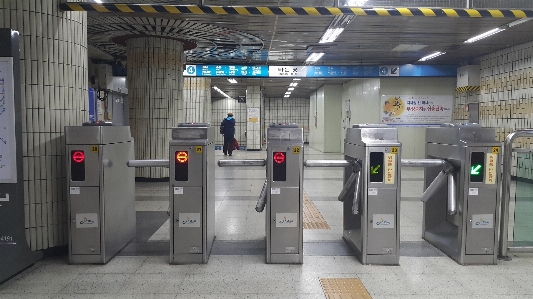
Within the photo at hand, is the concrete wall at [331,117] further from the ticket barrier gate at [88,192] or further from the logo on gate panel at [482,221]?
the ticket barrier gate at [88,192]

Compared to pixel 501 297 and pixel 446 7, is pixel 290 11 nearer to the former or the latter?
pixel 446 7

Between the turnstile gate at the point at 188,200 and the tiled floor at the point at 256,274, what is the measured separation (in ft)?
0.47

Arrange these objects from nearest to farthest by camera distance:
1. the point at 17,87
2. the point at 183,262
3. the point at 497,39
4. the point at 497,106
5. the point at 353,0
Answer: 1. the point at 17,87
2. the point at 183,262
3. the point at 353,0
4. the point at 497,39
5. the point at 497,106

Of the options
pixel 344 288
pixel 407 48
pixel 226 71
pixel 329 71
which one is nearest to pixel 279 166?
pixel 344 288

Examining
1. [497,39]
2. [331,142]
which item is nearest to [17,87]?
[497,39]

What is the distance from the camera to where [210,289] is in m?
2.95

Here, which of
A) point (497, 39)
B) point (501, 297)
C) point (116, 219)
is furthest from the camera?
point (497, 39)

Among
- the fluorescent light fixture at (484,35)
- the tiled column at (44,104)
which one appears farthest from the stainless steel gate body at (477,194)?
the fluorescent light fixture at (484,35)

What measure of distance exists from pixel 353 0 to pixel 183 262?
3.36 meters

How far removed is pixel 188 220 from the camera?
3508 mm

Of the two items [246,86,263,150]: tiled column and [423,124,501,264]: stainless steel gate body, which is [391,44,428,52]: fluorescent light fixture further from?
[246,86,263,150]: tiled column

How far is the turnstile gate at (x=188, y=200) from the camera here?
3.47m

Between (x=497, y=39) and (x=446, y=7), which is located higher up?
(x=497, y=39)

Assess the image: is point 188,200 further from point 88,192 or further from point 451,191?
point 451,191
